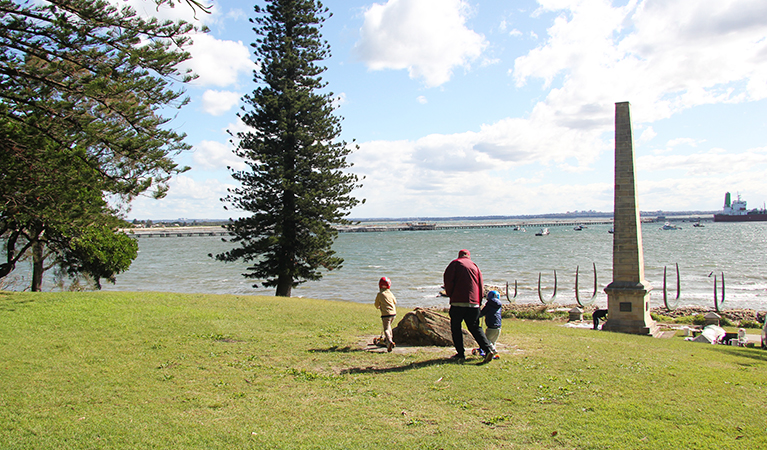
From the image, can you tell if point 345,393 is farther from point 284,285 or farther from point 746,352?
point 284,285

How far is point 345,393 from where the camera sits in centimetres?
643

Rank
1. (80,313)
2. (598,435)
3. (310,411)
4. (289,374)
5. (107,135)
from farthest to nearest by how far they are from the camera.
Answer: (80,313)
(107,135)
(289,374)
(310,411)
(598,435)

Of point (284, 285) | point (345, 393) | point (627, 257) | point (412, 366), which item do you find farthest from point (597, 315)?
point (345, 393)

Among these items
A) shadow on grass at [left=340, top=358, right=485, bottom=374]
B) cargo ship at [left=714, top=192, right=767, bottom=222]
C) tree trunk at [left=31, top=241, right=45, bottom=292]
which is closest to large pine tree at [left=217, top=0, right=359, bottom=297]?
tree trunk at [left=31, top=241, right=45, bottom=292]

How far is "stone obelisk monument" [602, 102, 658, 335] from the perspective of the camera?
15570mm

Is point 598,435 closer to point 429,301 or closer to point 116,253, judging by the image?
point 116,253

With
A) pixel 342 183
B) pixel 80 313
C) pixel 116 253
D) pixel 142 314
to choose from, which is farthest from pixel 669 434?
pixel 116 253

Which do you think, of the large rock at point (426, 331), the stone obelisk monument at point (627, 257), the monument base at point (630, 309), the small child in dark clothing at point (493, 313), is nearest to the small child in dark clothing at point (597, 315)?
the stone obelisk monument at point (627, 257)

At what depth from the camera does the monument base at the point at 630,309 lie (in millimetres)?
15492

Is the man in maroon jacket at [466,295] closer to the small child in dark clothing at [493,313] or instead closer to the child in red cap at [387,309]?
the small child in dark clothing at [493,313]

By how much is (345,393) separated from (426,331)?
3192 mm

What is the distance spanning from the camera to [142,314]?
12.4 meters

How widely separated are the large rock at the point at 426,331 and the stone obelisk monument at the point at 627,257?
340 inches

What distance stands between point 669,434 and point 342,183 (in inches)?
786
